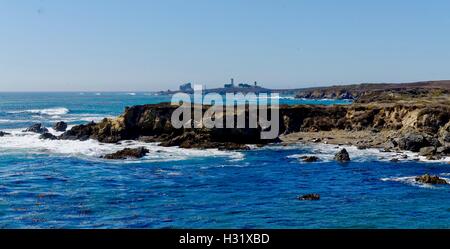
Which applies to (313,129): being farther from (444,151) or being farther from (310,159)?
(310,159)

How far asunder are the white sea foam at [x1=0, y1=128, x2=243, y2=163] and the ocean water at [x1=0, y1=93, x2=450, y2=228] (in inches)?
13.2

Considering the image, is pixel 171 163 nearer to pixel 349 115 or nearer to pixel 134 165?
pixel 134 165

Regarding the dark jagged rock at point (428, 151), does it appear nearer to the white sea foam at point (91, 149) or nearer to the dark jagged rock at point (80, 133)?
the white sea foam at point (91, 149)

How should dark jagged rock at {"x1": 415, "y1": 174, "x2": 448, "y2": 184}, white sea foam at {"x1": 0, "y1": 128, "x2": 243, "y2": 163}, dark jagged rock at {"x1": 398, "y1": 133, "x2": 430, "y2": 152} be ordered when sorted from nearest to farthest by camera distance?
dark jagged rock at {"x1": 415, "y1": 174, "x2": 448, "y2": 184} < white sea foam at {"x1": 0, "y1": 128, "x2": 243, "y2": 163} < dark jagged rock at {"x1": 398, "y1": 133, "x2": 430, "y2": 152}

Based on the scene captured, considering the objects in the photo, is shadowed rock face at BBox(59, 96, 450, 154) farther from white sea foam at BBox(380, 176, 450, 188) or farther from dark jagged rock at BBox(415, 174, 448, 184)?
dark jagged rock at BBox(415, 174, 448, 184)

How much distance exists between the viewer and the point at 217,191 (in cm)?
3741

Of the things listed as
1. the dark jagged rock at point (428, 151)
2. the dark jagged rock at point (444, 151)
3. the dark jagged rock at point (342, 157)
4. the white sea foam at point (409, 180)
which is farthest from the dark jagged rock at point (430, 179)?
the dark jagged rock at point (444, 151)

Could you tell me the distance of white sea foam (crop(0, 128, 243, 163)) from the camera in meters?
56.5

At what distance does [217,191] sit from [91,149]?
29.0 meters

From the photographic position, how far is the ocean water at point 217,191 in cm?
2845

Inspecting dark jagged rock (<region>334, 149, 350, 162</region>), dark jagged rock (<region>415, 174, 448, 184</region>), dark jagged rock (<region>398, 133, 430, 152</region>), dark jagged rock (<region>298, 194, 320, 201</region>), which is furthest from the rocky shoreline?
dark jagged rock (<region>298, 194, 320, 201</region>)
